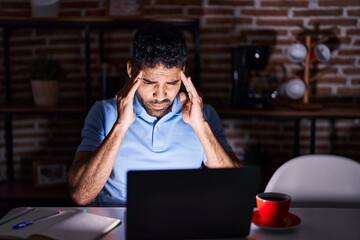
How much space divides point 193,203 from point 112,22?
1.76 m

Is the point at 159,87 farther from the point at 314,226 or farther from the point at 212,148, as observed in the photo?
the point at 314,226

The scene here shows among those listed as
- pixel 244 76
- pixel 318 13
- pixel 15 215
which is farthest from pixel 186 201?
pixel 318 13


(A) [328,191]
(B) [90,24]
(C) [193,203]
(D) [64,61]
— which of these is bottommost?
(A) [328,191]

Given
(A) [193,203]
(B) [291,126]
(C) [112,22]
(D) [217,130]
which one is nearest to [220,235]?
(A) [193,203]

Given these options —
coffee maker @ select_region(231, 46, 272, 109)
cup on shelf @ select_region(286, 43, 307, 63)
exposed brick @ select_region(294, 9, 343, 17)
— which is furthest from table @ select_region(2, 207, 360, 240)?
exposed brick @ select_region(294, 9, 343, 17)

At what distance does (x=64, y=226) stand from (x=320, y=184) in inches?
37.3

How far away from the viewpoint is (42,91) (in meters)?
2.81

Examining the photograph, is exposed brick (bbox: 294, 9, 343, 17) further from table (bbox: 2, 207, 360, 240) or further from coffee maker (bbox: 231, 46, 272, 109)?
table (bbox: 2, 207, 360, 240)

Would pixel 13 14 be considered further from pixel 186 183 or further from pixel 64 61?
pixel 186 183

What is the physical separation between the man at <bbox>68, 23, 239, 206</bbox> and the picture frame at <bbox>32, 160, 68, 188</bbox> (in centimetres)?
109

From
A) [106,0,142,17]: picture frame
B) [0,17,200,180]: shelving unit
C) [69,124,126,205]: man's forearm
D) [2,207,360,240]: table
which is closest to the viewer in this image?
[2,207,360,240]: table

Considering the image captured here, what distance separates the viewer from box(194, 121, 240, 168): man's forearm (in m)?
1.81

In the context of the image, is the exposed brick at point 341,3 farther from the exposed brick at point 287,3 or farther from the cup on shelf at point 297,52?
the cup on shelf at point 297,52

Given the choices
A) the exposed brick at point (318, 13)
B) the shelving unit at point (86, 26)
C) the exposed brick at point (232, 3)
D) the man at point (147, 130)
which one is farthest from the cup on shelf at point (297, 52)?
the man at point (147, 130)
